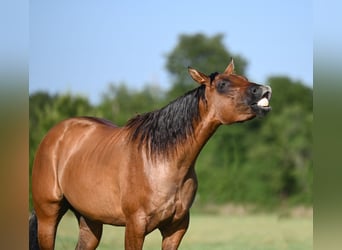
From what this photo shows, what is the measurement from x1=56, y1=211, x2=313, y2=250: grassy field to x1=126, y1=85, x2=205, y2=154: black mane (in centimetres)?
414

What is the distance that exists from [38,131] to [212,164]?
4.80 metres

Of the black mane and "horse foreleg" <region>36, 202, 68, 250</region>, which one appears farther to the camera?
"horse foreleg" <region>36, 202, 68, 250</region>

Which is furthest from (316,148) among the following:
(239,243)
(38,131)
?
(38,131)

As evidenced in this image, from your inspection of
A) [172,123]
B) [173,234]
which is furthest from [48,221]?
[172,123]

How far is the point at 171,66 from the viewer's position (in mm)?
30938

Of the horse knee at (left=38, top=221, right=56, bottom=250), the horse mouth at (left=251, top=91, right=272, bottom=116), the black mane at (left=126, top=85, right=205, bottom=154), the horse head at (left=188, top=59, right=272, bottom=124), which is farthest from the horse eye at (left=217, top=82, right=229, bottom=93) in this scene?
the horse knee at (left=38, top=221, right=56, bottom=250)

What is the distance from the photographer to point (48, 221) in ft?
18.4

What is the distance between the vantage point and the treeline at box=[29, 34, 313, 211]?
15.6 m

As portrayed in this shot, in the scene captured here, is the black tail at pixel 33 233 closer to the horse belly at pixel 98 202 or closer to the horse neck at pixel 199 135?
Answer: the horse belly at pixel 98 202

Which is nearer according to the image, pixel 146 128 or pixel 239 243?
→ pixel 146 128

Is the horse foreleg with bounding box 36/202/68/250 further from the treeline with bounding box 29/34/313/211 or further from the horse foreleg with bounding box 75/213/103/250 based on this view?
the treeline with bounding box 29/34/313/211

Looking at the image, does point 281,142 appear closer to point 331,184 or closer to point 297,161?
point 297,161

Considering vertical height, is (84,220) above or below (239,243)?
above

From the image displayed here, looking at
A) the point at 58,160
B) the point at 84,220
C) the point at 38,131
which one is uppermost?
the point at 58,160
